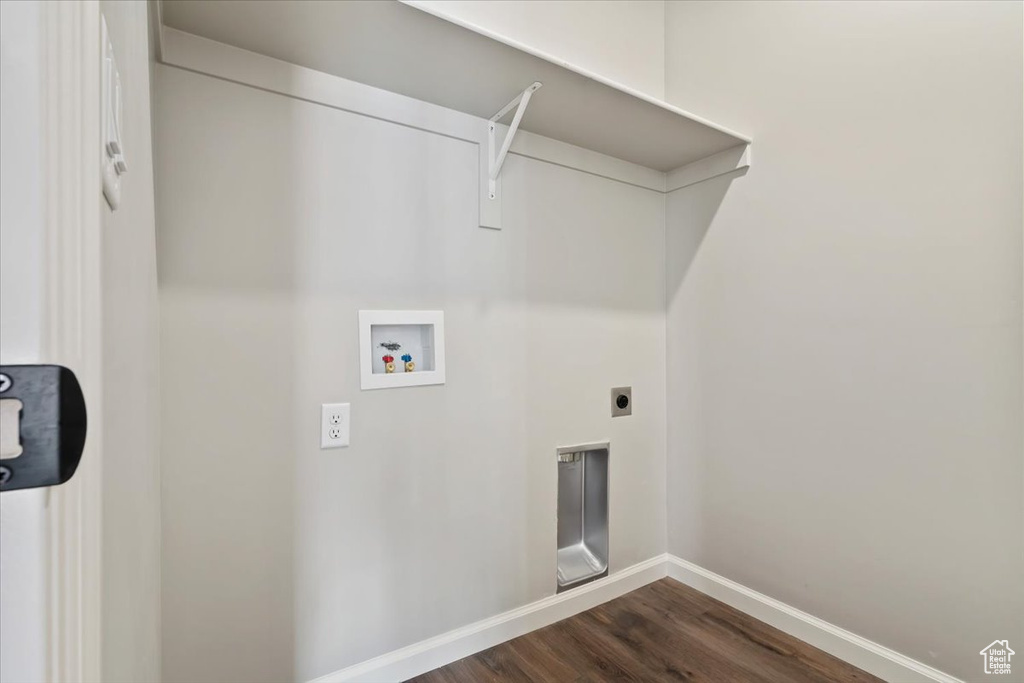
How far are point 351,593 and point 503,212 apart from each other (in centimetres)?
141

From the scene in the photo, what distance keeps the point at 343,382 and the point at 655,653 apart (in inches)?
57.8

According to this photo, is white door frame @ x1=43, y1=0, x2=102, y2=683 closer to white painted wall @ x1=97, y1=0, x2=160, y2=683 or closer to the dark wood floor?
white painted wall @ x1=97, y1=0, x2=160, y2=683

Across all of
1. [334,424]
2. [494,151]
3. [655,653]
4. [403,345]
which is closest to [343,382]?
[334,424]

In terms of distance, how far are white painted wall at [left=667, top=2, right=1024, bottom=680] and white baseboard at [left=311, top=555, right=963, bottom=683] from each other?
0.18ft

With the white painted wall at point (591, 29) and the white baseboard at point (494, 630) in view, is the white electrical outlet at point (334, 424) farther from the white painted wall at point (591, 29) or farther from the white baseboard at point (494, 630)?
the white painted wall at point (591, 29)

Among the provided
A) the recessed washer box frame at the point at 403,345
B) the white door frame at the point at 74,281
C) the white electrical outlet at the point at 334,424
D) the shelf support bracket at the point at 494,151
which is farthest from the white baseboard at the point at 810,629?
the white door frame at the point at 74,281

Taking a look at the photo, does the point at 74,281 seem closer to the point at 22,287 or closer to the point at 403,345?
the point at 22,287

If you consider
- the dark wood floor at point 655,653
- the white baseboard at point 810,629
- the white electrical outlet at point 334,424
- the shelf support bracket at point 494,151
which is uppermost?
the shelf support bracket at point 494,151

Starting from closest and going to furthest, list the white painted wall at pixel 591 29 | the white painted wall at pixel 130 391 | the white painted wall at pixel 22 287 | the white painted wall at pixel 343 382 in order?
the white painted wall at pixel 22 287 → the white painted wall at pixel 130 391 → the white painted wall at pixel 343 382 → the white painted wall at pixel 591 29

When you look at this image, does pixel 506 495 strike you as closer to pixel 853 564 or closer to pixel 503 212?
pixel 503 212

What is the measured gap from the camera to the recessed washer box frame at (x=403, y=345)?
1.51m

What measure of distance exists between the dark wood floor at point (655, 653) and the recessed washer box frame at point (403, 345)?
3.31ft

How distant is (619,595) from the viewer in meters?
2.08

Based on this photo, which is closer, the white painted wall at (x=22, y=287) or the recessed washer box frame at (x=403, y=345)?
the white painted wall at (x=22, y=287)
